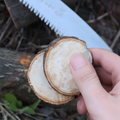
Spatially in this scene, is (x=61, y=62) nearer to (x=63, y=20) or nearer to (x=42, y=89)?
(x=42, y=89)

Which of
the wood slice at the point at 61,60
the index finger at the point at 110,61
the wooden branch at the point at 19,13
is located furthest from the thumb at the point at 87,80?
the wooden branch at the point at 19,13

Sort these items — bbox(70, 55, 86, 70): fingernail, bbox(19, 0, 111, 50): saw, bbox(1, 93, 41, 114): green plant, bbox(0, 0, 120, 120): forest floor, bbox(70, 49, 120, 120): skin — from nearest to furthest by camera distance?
bbox(70, 49, 120, 120): skin < bbox(70, 55, 86, 70): fingernail < bbox(1, 93, 41, 114): green plant < bbox(19, 0, 111, 50): saw < bbox(0, 0, 120, 120): forest floor

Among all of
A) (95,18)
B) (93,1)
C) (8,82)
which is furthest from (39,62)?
(93,1)

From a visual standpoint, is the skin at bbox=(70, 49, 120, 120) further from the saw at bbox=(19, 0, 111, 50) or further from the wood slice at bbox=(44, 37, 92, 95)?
the saw at bbox=(19, 0, 111, 50)

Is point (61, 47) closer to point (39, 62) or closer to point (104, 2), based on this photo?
point (39, 62)

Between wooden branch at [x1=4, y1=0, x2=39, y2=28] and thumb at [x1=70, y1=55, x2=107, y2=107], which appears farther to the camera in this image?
wooden branch at [x1=4, y1=0, x2=39, y2=28]

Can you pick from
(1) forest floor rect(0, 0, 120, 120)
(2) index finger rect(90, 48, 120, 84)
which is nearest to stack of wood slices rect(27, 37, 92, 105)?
(2) index finger rect(90, 48, 120, 84)
